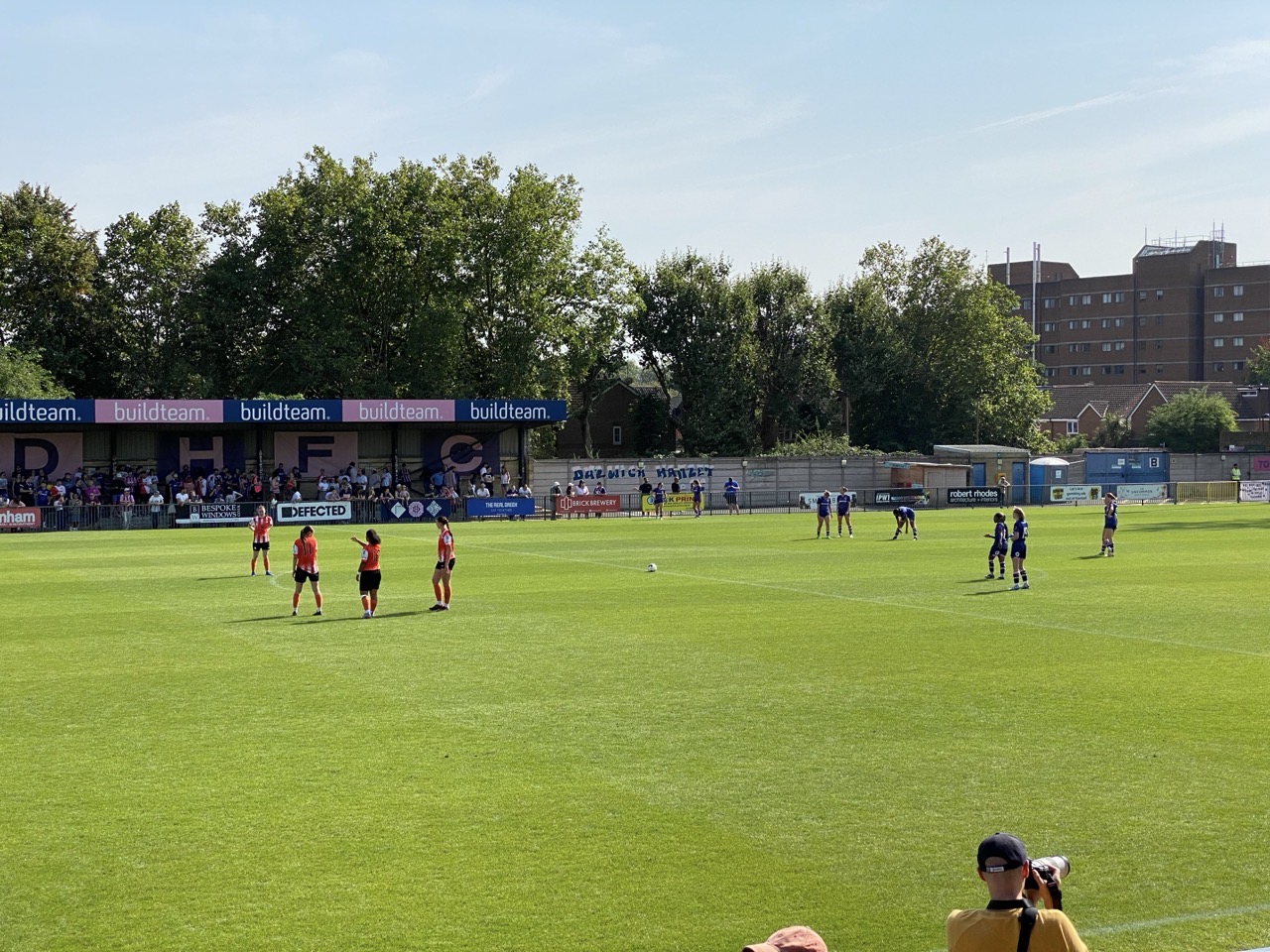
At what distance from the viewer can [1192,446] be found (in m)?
100

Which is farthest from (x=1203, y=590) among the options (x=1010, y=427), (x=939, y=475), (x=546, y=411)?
(x=1010, y=427)

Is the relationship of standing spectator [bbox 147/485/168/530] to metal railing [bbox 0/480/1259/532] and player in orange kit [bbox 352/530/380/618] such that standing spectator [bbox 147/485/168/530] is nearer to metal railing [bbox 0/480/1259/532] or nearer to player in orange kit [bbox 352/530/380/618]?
metal railing [bbox 0/480/1259/532]

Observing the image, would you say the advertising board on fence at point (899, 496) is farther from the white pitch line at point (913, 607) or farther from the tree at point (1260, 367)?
the tree at point (1260, 367)

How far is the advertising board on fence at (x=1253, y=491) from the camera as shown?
74.8m

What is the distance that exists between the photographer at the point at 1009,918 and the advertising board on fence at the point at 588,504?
5743 cm

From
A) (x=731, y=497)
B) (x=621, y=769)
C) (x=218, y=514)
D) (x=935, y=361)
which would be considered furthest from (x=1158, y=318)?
(x=621, y=769)

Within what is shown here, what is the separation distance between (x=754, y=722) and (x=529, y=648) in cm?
610

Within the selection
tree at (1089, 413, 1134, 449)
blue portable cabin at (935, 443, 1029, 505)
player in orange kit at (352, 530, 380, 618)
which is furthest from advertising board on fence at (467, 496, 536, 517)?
tree at (1089, 413, 1134, 449)

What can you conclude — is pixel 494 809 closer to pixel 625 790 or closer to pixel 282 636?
pixel 625 790

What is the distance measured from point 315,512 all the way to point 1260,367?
341 feet

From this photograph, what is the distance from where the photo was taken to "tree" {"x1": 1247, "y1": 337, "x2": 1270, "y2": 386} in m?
127

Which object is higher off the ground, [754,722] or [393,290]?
[393,290]

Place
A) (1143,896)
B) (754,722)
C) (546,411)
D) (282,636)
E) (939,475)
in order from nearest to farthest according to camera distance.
Result: (1143,896) → (754,722) → (282,636) → (546,411) → (939,475)

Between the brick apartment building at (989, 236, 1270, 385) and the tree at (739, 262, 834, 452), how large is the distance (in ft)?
187
